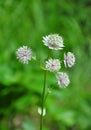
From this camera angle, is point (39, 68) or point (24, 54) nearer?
point (24, 54)

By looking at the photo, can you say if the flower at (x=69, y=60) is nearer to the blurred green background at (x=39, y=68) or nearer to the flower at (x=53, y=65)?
the flower at (x=53, y=65)

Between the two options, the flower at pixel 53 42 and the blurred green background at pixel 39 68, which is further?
the blurred green background at pixel 39 68

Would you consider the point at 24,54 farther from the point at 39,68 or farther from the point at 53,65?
the point at 39,68

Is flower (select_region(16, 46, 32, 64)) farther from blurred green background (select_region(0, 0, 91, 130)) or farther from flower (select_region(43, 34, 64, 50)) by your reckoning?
blurred green background (select_region(0, 0, 91, 130))

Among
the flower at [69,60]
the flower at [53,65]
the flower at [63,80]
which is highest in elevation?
the flower at [69,60]

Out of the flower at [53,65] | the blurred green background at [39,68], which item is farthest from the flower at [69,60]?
the blurred green background at [39,68]

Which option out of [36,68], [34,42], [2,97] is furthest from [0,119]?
[34,42]

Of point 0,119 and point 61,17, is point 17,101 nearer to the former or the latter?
point 0,119

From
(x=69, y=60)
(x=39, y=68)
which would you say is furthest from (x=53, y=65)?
(x=39, y=68)
